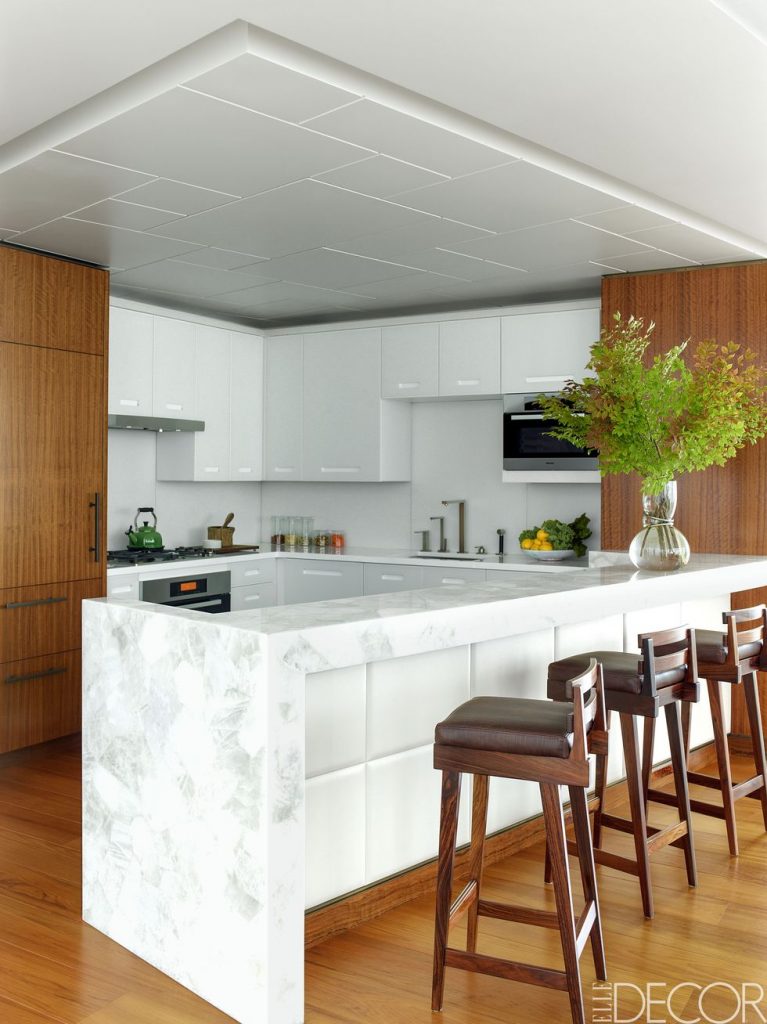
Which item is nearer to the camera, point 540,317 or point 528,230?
point 528,230

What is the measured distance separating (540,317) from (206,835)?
3996mm

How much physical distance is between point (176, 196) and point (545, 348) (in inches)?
104

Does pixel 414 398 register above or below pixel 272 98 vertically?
below

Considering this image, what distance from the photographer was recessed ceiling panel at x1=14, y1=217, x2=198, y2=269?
4.26 metres

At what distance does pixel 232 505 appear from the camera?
7090 millimetres

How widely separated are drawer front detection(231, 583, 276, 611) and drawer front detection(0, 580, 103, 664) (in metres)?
1.35

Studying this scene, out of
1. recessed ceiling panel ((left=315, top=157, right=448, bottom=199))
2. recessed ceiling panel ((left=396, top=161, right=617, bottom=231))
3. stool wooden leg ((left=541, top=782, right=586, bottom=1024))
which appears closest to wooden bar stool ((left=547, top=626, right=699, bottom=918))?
stool wooden leg ((left=541, top=782, right=586, bottom=1024))

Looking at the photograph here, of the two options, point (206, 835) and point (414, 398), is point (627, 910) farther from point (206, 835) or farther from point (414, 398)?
point (414, 398)

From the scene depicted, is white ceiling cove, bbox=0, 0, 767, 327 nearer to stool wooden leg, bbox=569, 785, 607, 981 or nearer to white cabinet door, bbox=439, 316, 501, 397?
white cabinet door, bbox=439, 316, 501, 397

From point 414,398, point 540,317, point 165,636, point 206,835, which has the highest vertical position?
point 540,317

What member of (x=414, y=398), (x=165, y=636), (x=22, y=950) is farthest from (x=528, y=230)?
(x=22, y=950)

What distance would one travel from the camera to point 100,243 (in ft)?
14.8

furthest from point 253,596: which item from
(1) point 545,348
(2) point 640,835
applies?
(2) point 640,835

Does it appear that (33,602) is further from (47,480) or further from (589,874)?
(589,874)
